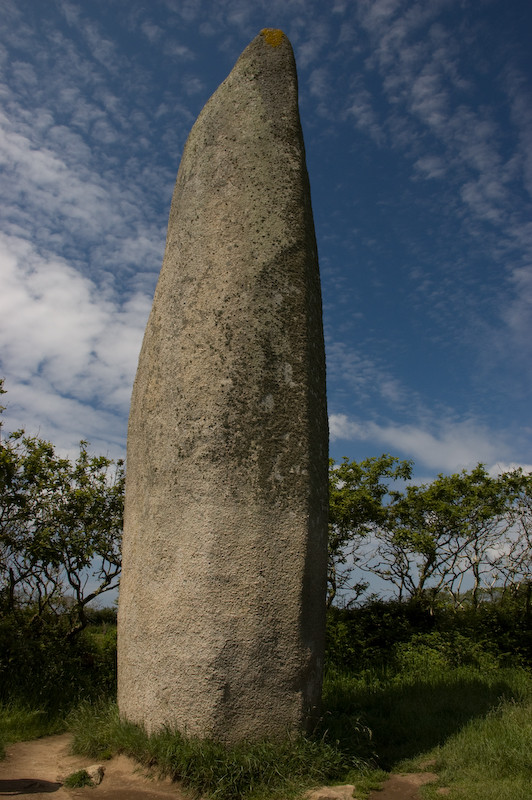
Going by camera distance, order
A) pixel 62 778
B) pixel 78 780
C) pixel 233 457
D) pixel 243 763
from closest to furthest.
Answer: pixel 243 763 → pixel 78 780 → pixel 62 778 → pixel 233 457

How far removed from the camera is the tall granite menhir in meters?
4.55

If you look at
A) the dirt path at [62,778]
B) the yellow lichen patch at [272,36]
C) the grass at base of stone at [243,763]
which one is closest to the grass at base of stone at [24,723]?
the dirt path at [62,778]

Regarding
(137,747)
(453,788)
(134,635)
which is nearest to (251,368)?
(134,635)

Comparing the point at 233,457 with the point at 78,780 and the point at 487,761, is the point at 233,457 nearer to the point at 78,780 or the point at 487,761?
the point at 78,780

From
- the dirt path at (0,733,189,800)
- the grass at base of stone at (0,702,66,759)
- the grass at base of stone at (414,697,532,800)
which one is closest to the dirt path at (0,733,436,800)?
the dirt path at (0,733,189,800)

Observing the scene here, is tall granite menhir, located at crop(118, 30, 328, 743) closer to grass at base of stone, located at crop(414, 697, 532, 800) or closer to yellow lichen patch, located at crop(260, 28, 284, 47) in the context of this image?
yellow lichen patch, located at crop(260, 28, 284, 47)

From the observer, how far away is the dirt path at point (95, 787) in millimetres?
4188

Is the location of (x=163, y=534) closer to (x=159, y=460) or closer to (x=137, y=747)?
(x=159, y=460)

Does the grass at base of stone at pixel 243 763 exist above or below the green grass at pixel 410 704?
above

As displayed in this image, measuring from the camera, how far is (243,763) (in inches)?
169

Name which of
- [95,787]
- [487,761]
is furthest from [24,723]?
[487,761]

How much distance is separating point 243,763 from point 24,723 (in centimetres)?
264

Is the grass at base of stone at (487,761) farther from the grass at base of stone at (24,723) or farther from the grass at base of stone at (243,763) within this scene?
the grass at base of stone at (24,723)

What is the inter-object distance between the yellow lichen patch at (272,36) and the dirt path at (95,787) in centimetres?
693
